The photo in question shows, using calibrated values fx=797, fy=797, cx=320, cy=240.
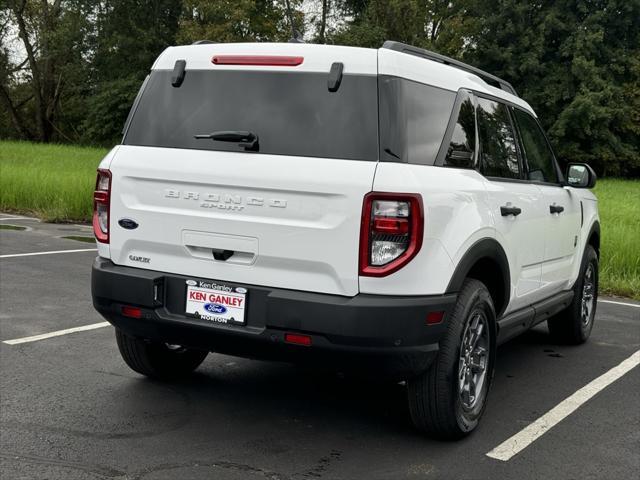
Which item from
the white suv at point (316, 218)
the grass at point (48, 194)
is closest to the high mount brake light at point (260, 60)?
the white suv at point (316, 218)

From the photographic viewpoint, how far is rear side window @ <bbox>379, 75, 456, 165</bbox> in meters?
3.68

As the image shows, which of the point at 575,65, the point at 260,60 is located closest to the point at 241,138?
the point at 260,60

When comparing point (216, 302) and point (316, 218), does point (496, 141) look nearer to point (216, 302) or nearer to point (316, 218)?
point (316, 218)

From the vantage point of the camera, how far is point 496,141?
188 inches

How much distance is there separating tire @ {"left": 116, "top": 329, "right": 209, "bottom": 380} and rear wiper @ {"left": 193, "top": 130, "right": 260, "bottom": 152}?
1.42 m

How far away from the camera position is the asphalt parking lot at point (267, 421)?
3723mm

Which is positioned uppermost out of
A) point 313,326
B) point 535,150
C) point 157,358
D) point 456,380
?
point 535,150

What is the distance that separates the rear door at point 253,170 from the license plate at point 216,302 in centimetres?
6

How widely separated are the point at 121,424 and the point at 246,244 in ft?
4.11

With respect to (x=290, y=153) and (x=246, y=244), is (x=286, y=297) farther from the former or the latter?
(x=290, y=153)

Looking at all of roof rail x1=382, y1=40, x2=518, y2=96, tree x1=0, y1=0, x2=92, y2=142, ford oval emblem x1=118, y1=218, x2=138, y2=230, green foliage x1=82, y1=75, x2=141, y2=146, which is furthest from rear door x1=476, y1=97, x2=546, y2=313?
tree x1=0, y1=0, x2=92, y2=142

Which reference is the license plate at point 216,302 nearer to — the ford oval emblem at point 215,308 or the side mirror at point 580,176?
the ford oval emblem at point 215,308

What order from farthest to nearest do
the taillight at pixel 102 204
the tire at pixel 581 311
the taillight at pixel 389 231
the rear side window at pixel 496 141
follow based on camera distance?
1. the tire at pixel 581 311
2. the rear side window at pixel 496 141
3. the taillight at pixel 102 204
4. the taillight at pixel 389 231

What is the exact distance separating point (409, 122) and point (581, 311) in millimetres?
3431
